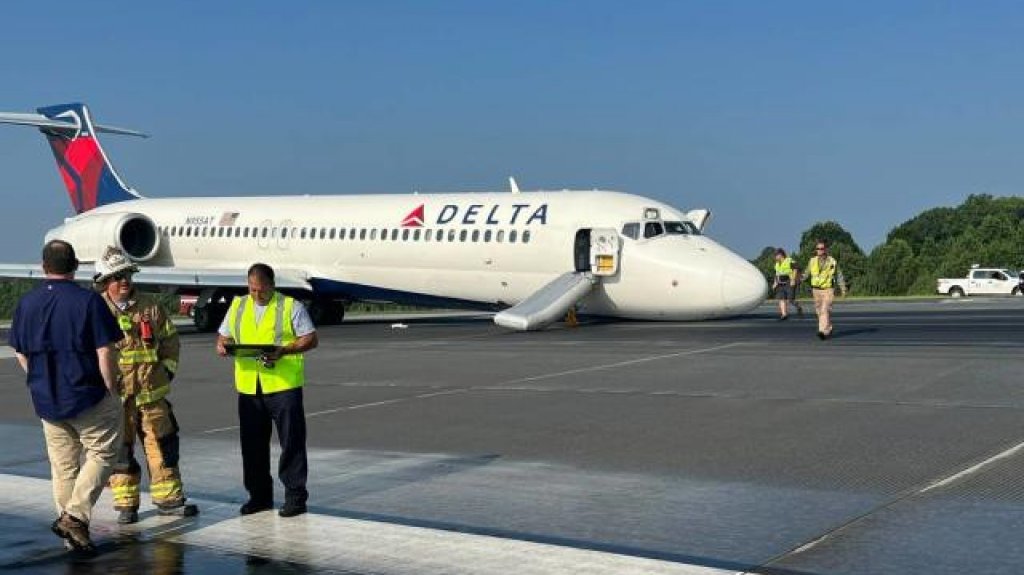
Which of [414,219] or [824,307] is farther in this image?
[414,219]

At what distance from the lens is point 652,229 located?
78.7 feet

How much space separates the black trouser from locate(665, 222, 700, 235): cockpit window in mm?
17439

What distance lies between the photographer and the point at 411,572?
19.4ft

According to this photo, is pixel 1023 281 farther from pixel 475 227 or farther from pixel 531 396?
pixel 531 396

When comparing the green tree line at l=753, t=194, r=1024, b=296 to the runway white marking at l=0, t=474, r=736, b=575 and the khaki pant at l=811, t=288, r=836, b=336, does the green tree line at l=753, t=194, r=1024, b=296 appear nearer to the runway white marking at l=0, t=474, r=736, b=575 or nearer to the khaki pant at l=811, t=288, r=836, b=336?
the khaki pant at l=811, t=288, r=836, b=336

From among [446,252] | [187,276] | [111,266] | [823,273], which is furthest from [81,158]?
[111,266]

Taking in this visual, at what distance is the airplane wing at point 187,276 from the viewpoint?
27453 millimetres

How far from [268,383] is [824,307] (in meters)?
13.7

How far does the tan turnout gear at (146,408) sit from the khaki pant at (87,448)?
450 millimetres

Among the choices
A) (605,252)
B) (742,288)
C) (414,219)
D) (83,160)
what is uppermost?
(83,160)

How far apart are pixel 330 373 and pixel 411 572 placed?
36.5 ft

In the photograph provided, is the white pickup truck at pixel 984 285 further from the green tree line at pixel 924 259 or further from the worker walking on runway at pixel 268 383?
the worker walking on runway at pixel 268 383

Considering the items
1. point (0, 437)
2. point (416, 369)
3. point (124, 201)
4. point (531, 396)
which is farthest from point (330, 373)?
point (124, 201)

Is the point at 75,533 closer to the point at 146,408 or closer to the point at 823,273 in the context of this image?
the point at 146,408
